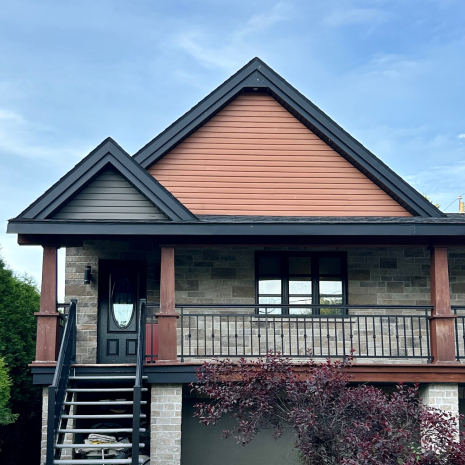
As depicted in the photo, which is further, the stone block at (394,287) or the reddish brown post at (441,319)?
the stone block at (394,287)

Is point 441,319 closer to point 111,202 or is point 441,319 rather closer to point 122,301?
point 111,202

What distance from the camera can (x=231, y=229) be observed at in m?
11.3

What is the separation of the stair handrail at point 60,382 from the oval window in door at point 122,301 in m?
1.89

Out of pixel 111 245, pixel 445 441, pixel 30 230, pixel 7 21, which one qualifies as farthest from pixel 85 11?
pixel 445 441

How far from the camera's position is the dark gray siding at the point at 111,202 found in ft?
37.0

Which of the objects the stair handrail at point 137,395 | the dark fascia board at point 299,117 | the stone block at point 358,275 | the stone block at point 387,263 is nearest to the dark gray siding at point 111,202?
the stair handrail at point 137,395

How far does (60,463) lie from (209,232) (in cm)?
420

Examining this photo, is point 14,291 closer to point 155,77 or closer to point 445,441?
point 445,441

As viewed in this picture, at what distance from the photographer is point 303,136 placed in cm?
1397

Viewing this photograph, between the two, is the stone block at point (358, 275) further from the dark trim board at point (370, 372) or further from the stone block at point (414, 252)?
the dark trim board at point (370, 372)

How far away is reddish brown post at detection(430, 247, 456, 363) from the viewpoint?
11.3 m

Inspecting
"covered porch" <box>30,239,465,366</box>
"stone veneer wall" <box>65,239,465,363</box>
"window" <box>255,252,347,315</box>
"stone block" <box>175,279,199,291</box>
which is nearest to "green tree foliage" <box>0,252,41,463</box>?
"stone veneer wall" <box>65,239,465,363</box>

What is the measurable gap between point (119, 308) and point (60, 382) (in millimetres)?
3394

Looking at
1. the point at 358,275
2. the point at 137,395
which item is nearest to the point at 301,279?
the point at 358,275
